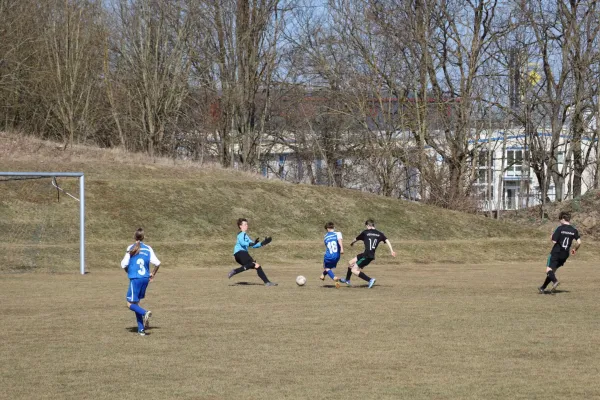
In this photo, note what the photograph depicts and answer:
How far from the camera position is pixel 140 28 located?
57094 millimetres

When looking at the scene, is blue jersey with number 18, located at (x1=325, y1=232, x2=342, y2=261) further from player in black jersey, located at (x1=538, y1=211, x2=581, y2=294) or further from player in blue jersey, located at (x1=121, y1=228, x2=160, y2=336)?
player in blue jersey, located at (x1=121, y1=228, x2=160, y2=336)

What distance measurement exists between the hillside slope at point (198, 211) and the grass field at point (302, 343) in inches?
553

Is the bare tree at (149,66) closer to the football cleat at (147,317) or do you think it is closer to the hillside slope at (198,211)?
the hillside slope at (198,211)

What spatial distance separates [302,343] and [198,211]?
98.0ft

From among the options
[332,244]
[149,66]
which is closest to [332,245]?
[332,244]

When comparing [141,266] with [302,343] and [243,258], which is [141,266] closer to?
[302,343]

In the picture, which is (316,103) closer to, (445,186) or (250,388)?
(445,186)

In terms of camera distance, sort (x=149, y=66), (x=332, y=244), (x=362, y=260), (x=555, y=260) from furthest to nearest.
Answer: (x=149, y=66), (x=332, y=244), (x=362, y=260), (x=555, y=260)

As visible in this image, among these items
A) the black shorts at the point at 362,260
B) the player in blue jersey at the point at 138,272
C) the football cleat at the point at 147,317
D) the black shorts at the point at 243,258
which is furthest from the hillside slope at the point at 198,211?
the player in blue jersey at the point at 138,272

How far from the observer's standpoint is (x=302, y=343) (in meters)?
14.2

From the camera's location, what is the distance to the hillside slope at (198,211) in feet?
126

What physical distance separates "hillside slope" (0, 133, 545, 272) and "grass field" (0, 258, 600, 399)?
14.0m

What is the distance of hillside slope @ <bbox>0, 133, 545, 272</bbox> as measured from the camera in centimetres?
3838

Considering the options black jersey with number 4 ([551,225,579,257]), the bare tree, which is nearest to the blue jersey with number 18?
black jersey with number 4 ([551,225,579,257])
